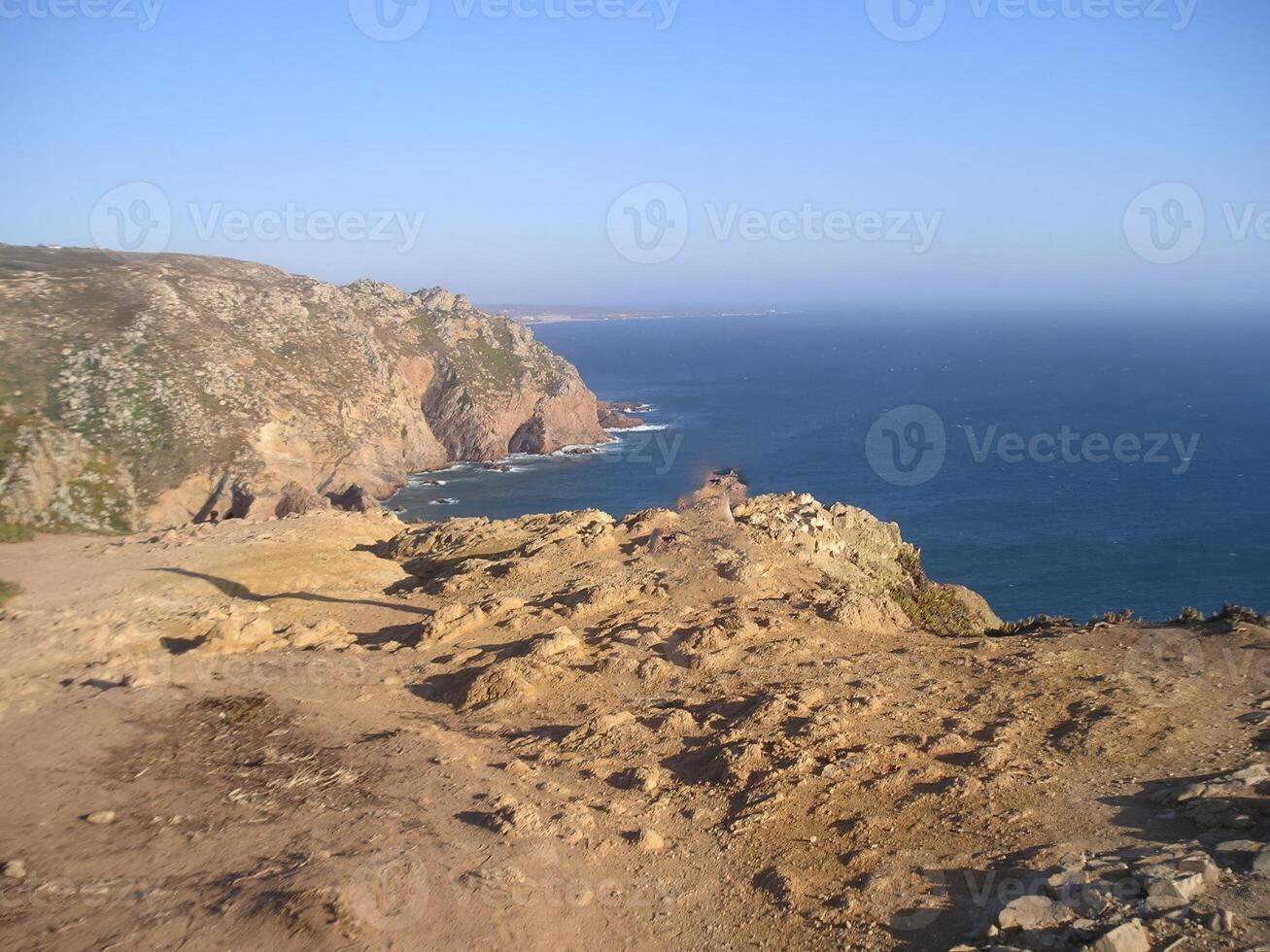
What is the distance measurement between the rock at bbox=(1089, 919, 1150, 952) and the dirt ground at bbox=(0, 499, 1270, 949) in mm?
26

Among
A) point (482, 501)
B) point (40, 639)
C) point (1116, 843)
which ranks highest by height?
point (1116, 843)

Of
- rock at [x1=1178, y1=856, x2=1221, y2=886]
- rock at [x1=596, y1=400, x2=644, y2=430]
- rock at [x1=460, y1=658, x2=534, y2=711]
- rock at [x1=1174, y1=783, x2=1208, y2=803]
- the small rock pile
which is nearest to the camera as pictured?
the small rock pile

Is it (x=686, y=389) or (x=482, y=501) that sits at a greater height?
(x=686, y=389)

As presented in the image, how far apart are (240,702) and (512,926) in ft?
17.8

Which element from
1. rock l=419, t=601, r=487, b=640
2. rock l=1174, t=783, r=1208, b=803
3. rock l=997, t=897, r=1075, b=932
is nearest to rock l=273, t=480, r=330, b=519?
rock l=419, t=601, r=487, b=640

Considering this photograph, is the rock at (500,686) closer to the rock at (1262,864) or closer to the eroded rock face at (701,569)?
the eroded rock face at (701,569)

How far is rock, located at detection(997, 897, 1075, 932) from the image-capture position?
5.90 meters

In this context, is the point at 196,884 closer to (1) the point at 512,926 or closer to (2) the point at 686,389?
(1) the point at 512,926

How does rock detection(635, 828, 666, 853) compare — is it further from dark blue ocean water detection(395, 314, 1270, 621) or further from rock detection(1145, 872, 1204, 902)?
dark blue ocean water detection(395, 314, 1270, 621)

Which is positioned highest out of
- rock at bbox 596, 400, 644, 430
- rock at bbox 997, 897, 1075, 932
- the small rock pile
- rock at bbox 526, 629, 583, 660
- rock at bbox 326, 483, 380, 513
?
the small rock pile

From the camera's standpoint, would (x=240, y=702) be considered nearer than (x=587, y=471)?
Yes

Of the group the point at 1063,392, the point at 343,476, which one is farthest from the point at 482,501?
the point at 1063,392

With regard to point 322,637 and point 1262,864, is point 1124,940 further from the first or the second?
point 322,637

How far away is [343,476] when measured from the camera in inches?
2226
